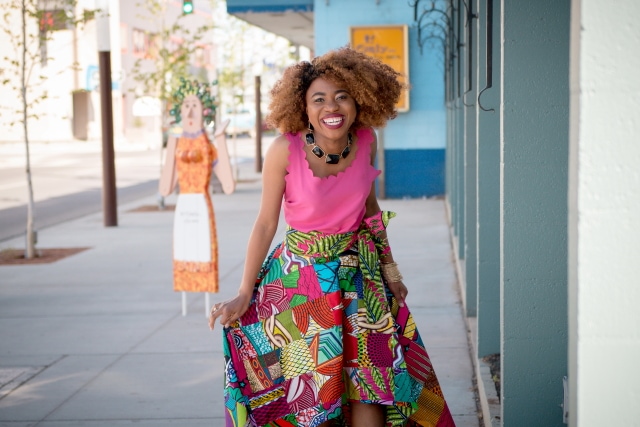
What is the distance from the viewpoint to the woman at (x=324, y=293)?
359 cm

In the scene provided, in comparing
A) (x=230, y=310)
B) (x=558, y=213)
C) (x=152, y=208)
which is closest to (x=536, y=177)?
(x=558, y=213)

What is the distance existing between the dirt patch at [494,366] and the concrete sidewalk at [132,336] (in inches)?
7.6

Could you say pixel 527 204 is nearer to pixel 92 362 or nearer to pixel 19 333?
pixel 92 362

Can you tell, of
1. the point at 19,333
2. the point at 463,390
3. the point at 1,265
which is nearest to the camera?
the point at 463,390

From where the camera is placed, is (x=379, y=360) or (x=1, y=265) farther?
(x=1, y=265)

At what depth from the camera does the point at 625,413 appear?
1.79m

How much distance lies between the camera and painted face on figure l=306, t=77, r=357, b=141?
3.67 m

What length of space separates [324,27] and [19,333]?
979 centimetres

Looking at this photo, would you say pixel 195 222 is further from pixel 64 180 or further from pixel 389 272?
pixel 64 180

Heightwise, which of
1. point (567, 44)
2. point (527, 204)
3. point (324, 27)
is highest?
point (324, 27)

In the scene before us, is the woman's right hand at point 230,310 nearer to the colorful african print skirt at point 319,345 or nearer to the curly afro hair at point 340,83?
the colorful african print skirt at point 319,345

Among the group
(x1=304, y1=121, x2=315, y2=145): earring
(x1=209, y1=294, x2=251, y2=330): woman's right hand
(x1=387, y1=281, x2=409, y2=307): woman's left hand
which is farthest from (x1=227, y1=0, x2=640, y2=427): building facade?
(x1=209, y1=294, x2=251, y2=330): woman's right hand

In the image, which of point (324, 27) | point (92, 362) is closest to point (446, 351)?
point (92, 362)

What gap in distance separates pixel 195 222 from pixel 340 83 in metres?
3.87
